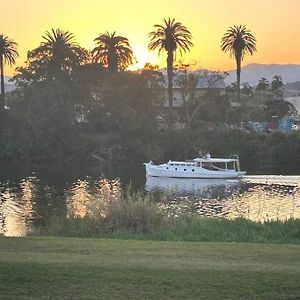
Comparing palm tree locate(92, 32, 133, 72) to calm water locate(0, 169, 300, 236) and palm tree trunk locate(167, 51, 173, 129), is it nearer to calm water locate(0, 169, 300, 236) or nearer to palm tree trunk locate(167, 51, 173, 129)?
palm tree trunk locate(167, 51, 173, 129)

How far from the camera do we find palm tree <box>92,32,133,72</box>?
83625 millimetres

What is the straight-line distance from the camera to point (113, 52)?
8425cm

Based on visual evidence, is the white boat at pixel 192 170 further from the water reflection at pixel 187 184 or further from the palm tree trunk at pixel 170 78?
the palm tree trunk at pixel 170 78

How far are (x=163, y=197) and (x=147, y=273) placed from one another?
23.8 meters

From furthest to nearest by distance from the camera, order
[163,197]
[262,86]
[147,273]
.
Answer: [262,86] < [163,197] < [147,273]

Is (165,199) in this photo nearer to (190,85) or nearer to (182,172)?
(182,172)

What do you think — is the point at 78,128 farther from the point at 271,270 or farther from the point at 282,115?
the point at 271,270

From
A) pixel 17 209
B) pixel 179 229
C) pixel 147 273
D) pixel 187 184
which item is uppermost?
pixel 187 184

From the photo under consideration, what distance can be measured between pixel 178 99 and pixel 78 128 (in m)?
28.2

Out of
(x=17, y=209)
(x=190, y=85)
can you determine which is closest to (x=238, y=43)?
(x=190, y=85)

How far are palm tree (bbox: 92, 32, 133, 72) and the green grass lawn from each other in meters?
74.2

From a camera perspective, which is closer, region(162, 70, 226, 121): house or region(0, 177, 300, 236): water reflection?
region(0, 177, 300, 236): water reflection

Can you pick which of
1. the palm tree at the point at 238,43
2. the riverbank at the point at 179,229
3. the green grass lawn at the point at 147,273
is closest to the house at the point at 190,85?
the palm tree at the point at 238,43

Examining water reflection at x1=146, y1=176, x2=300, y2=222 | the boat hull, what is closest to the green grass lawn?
water reflection at x1=146, y1=176, x2=300, y2=222
